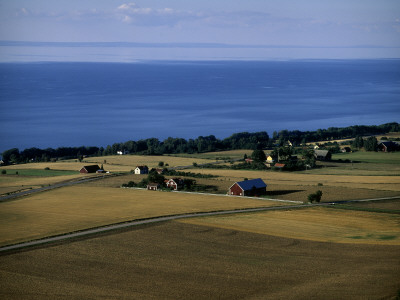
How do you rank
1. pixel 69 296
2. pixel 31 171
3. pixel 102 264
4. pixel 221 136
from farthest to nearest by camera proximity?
pixel 221 136, pixel 31 171, pixel 102 264, pixel 69 296

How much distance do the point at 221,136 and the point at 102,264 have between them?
95.4 meters

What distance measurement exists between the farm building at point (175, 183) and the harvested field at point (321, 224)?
1463 centimetres

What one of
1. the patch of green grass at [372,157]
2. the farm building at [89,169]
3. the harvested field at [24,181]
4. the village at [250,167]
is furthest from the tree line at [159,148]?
the harvested field at [24,181]

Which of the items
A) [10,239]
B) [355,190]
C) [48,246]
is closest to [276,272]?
[48,246]

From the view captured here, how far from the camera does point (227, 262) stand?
2802 cm

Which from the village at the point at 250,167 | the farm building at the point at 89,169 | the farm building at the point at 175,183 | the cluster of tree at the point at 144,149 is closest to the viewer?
the village at the point at 250,167

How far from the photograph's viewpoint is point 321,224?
121ft

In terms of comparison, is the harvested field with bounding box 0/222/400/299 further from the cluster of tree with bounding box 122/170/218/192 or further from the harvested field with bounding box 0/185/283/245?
the cluster of tree with bounding box 122/170/218/192

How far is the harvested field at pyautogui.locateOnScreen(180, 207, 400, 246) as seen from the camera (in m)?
33.4

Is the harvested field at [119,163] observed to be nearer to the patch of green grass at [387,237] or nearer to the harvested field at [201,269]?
the harvested field at [201,269]

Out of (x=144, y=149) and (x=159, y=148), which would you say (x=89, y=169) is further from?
(x=144, y=149)

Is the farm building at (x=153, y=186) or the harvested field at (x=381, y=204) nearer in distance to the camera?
the harvested field at (x=381, y=204)

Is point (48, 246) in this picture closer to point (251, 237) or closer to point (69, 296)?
point (69, 296)

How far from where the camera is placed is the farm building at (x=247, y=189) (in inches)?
1966
